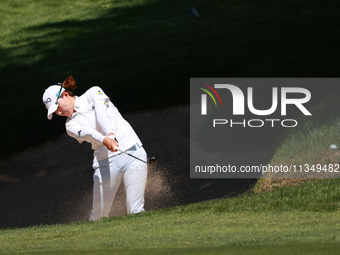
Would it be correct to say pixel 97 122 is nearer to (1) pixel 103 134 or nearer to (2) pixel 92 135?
(1) pixel 103 134

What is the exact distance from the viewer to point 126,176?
8281mm

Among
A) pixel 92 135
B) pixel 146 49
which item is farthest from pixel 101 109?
pixel 146 49

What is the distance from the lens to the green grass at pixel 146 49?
16438 millimetres

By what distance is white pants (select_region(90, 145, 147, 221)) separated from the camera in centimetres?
825

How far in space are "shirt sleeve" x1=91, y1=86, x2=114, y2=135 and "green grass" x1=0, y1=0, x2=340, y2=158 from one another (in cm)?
702

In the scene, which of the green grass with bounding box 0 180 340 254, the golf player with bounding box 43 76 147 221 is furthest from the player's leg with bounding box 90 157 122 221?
the green grass with bounding box 0 180 340 254

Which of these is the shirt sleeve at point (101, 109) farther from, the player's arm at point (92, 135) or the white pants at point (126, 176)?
the white pants at point (126, 176)

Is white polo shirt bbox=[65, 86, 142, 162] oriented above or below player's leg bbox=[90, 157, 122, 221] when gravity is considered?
above

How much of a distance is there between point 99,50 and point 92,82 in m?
3.29

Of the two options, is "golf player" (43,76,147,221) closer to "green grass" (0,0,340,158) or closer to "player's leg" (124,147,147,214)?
"player's leg" (124,147,147,214)

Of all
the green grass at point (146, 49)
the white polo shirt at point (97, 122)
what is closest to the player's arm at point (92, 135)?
the white polo shirt at point (97, 122)

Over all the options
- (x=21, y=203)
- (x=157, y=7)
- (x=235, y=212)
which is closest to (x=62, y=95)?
(x=235, y=212)

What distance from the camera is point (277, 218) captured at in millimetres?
7422

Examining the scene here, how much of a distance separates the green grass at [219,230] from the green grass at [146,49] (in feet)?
23.6
